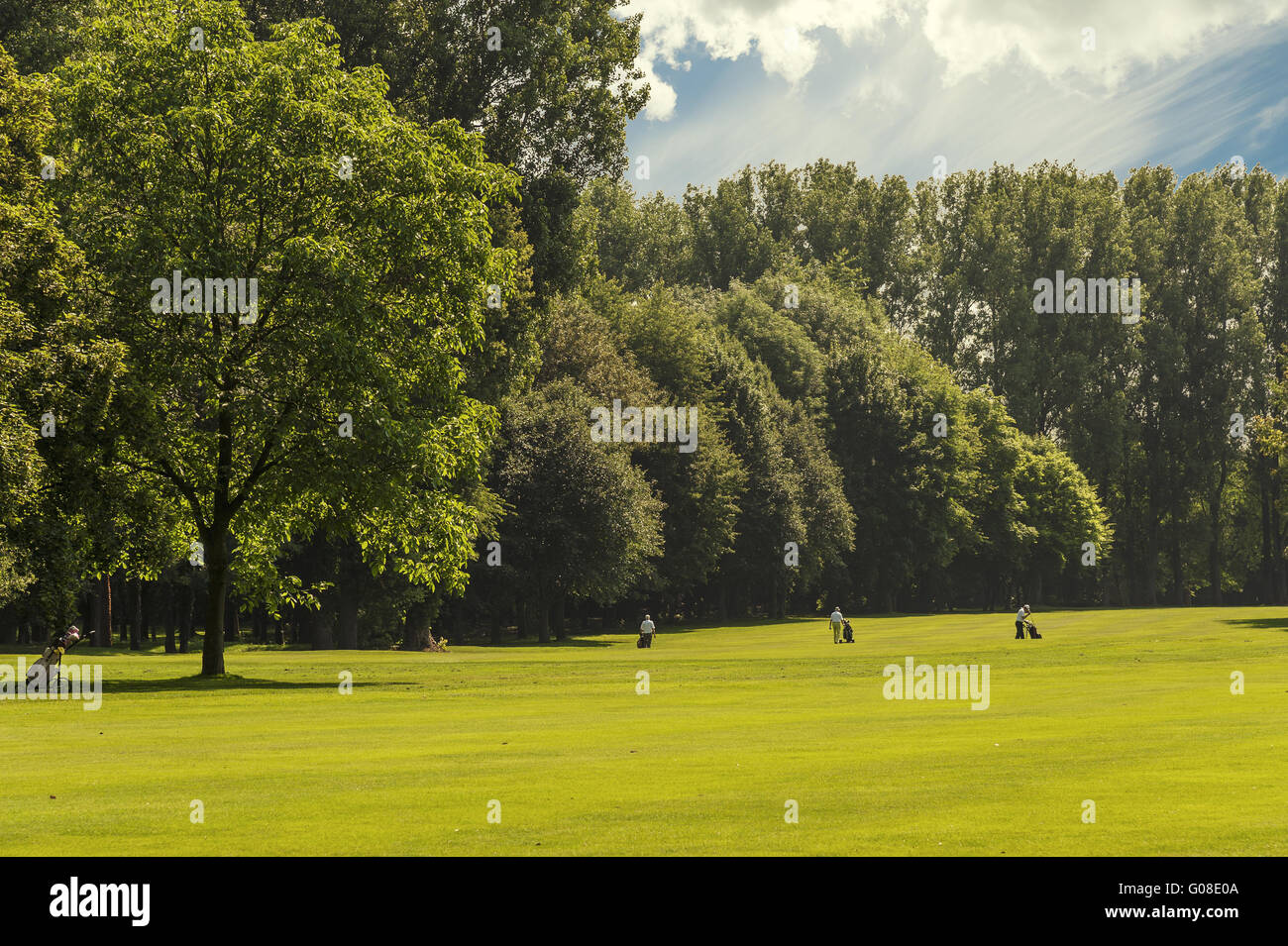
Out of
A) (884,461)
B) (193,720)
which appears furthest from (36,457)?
(884,461)

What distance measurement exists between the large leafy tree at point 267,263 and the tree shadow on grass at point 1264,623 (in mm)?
47981

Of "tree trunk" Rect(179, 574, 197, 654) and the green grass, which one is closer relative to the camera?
the green grass

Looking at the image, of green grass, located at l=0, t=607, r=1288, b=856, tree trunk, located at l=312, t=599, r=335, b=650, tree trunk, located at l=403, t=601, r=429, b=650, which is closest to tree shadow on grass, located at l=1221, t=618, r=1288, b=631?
green grass, located at l=0, t=607, r=1288, b=856

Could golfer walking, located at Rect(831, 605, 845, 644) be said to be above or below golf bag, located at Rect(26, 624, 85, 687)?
below

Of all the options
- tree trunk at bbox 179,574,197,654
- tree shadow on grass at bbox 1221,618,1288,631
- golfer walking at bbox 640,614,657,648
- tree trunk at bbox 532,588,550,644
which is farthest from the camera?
tree trunk at bbox 532,588,550,644

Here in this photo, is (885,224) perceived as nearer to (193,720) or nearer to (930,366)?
(930,366)

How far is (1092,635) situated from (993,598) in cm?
7246

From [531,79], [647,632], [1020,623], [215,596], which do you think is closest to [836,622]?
[1020,623]

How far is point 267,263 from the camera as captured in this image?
38.4 m

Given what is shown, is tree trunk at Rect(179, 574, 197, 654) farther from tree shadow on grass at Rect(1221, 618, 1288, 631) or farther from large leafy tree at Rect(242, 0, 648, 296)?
tree shadow on grass at Rect(1221, 618, 1288, 631)

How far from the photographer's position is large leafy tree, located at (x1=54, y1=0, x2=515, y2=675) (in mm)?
36750

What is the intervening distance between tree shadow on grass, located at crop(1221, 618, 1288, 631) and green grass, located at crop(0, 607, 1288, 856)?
3220 centimetres

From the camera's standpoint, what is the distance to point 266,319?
39.2 m

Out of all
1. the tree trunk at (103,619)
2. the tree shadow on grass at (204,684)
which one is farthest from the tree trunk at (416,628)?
the tree shadow on grass at (204,684)
